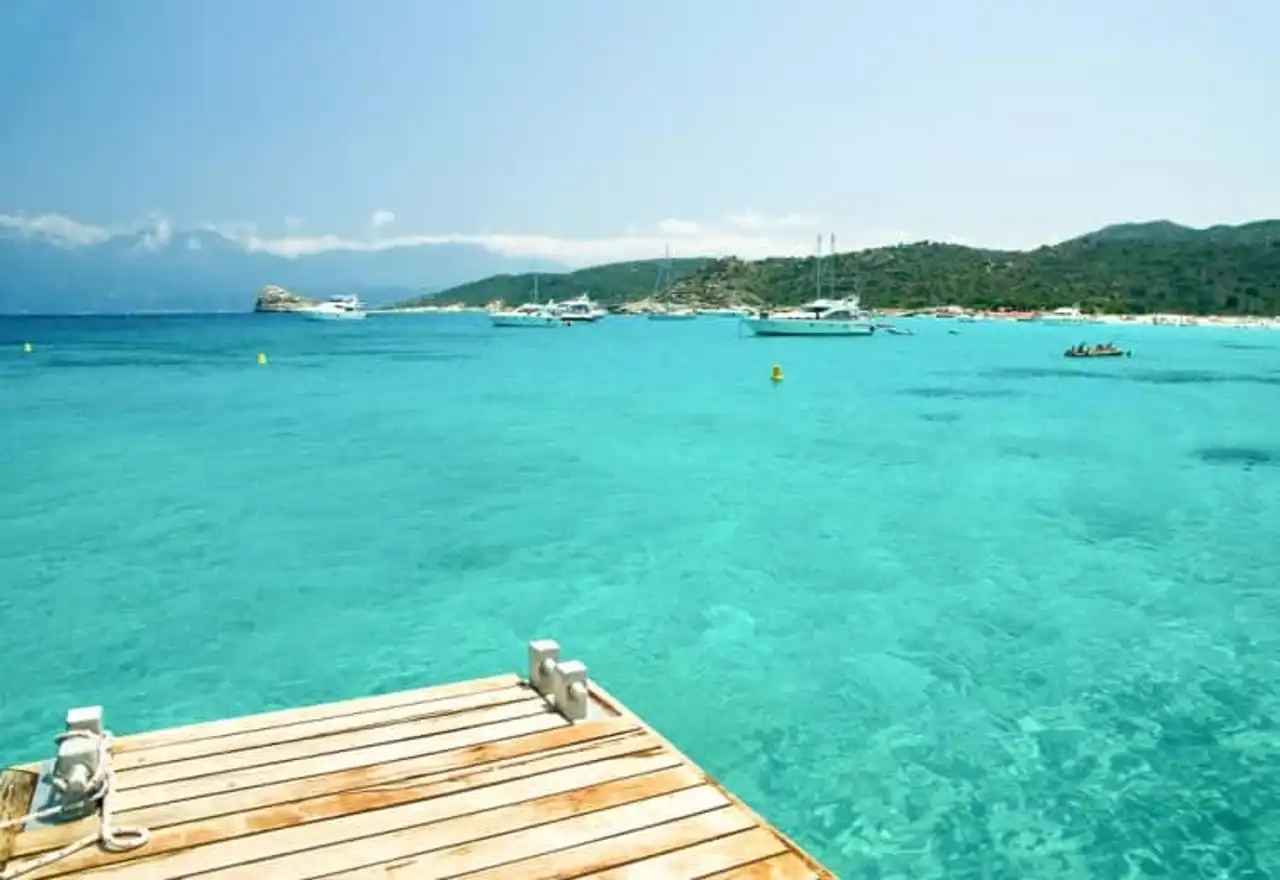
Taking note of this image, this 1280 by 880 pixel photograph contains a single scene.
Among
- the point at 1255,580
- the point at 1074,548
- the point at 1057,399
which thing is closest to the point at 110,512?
the point at 1074,548

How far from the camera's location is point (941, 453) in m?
27.5

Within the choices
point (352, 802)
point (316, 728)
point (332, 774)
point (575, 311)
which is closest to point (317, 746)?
point (316, 728)

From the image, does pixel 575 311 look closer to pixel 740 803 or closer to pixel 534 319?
pixel 534 319

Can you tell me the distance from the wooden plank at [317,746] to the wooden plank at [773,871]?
221 cm

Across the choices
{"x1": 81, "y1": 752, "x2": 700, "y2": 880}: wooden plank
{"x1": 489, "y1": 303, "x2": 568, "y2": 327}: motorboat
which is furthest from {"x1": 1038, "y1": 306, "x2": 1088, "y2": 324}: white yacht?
{"x1": 81, "y1": 752, "x2": 700, "y2": 880}: wooden plank

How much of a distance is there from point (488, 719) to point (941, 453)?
23.4 m

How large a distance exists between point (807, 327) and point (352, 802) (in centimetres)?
9497

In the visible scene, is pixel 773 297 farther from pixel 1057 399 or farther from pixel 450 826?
pixel 450 826

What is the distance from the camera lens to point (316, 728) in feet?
20.2

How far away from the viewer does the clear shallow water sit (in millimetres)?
8305

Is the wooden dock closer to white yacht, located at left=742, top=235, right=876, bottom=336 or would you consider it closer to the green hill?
white yacht, located at left=742, top=235, right=876, bottom=336

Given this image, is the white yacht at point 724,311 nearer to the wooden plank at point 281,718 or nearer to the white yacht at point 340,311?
the white yacht at point 340,311

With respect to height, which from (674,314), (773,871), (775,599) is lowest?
(775,599)

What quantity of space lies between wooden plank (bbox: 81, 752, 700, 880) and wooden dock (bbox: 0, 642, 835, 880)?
1cm
